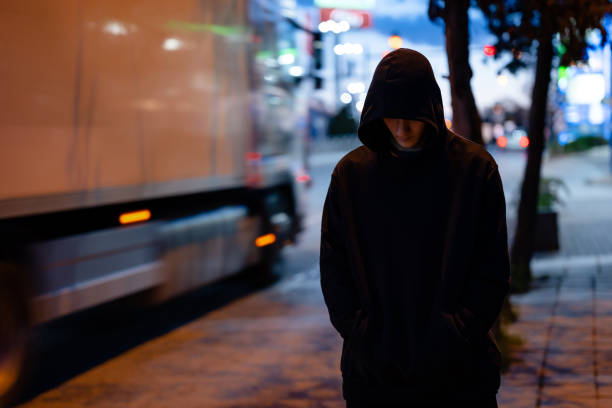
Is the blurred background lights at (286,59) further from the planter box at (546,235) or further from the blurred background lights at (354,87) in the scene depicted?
the blurred background lights at (354,87)

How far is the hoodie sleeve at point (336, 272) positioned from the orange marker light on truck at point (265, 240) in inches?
283

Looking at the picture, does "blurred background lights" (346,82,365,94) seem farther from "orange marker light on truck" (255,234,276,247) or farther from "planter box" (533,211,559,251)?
"orange marker light on truck" (255,234,276,247)

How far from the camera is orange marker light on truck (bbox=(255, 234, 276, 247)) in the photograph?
386 inches

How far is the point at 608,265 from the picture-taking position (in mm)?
10758

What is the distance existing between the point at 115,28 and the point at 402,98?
15.1ft

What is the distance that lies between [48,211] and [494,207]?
400cm

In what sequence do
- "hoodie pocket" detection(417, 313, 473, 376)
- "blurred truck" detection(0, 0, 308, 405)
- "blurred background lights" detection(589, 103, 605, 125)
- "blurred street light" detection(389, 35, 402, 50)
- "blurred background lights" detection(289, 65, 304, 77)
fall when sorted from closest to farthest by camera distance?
"hoodie pocket" detection(417, 313, 473, 376)
"blurred truck" detection(0, 0, 308, 405)
"blurred background lights" detection(289, 65, 304, 77)
"blurred street light" detection(389, 35, 402, 50)
"blurred background lights" detection(589, 103, 605, 125)

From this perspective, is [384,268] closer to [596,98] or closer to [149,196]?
[149,196]

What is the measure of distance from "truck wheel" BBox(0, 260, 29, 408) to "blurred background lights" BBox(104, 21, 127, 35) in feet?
6.79

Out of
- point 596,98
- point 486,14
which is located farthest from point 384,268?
point 596,98

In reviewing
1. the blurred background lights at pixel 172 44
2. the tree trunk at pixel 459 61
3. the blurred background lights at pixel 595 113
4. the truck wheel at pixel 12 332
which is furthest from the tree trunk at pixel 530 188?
the blurred background lights at pixel 595 113

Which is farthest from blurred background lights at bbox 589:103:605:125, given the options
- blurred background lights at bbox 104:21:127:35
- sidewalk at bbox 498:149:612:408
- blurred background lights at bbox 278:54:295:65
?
blurred background lights at bbox 104:21:127:35

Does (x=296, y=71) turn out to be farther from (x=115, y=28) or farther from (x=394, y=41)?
(x=394, y=41)

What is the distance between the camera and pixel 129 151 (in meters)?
6.72
